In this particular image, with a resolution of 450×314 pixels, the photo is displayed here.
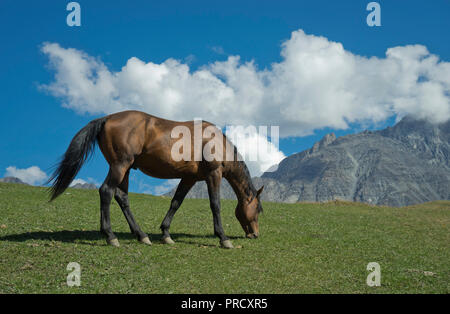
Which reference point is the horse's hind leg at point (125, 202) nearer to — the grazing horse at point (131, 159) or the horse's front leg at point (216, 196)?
the grazing horse at point (131, 159)

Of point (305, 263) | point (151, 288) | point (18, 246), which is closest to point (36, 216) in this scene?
point (18, 246)

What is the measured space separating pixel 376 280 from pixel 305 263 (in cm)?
187

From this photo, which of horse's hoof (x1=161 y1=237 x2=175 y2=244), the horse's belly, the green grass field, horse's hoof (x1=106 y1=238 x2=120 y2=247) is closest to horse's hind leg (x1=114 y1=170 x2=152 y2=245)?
the green grass field

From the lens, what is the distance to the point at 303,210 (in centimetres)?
2256

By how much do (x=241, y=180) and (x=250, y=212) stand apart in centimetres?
115

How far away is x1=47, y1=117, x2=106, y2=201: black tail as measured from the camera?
35.3 ft

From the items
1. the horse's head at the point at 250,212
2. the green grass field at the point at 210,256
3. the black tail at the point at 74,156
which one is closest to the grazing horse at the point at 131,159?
the black tail at the point at 74,156

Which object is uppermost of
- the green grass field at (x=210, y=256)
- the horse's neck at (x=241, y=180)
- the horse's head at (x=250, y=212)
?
the horse's neck at (x=241, y=180)

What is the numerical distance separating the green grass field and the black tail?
5.54 feet

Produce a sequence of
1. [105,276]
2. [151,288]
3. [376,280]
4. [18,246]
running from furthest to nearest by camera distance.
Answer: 1. [18,246]
2. [376,280]
3. [105,276]
4. [151,288]

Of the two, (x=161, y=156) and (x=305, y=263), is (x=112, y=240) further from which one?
(x=305, y=263)

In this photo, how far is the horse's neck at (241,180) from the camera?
12.4 m

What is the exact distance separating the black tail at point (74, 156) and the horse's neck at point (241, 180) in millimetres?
4414

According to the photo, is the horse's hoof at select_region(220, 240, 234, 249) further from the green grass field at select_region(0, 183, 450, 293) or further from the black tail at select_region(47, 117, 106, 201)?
the black tail at select_region(47, 117, 106, 201)
